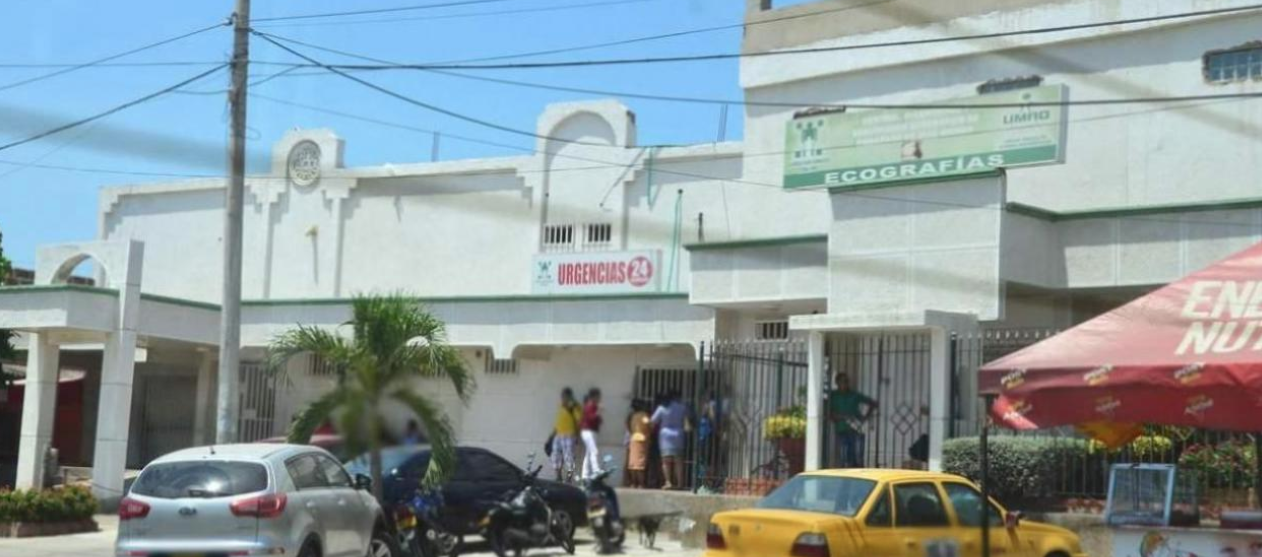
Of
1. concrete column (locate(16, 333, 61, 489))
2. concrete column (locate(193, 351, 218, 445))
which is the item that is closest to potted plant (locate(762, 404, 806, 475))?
concrete column (locate(16, 333, 61, 489))

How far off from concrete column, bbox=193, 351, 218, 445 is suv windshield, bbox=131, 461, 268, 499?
629 inches

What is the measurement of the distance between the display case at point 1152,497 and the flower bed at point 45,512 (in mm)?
14645

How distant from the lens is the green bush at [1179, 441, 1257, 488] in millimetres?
16828

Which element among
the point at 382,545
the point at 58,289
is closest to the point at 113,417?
the point at 58,289

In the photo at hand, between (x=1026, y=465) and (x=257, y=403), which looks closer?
(x=1026, y=465)

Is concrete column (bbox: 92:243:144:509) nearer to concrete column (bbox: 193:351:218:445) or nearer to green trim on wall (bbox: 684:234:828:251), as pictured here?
concrete column (bbox: 193:351:218:445)

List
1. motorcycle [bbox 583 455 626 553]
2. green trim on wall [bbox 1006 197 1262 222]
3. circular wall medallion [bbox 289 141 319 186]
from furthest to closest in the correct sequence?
circular wall medallion [bbox 289 141 319 186]
green trim on wall [bbox 1006 197 1262 222]
motorcycle [bbox 583 455 626 553]

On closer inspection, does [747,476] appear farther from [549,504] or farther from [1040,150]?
[1040,150]

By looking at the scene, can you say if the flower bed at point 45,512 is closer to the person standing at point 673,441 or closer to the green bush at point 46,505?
the green bush at point 46,505

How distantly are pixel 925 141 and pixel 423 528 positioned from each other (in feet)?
32.0

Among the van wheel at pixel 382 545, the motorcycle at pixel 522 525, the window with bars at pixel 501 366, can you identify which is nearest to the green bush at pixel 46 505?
the motorcycle at pixel 522 525

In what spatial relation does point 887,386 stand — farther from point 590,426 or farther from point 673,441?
point 590,426

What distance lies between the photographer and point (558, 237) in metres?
28.4

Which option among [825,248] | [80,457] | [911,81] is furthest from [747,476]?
[80,457]
